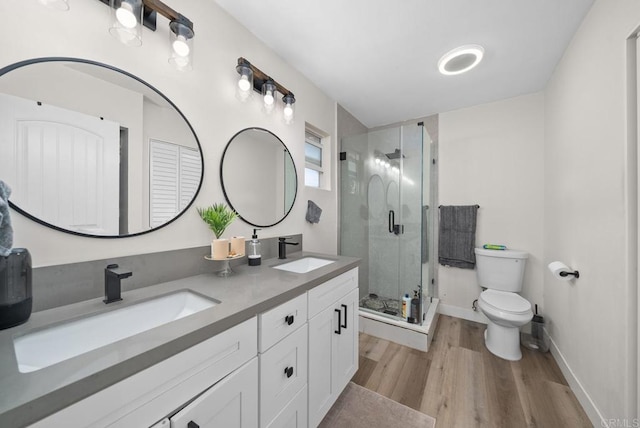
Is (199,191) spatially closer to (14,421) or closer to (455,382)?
(14,421)

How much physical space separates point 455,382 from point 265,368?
155 centimetres

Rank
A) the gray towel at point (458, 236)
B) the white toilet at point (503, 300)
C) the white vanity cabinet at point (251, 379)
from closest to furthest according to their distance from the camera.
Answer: the white vanity cabinet at point (251, 379), the white toilet at point (503, 300), the gray towel at point (458, 236)

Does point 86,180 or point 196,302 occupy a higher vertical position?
point 86,180

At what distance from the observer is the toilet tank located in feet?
7.43

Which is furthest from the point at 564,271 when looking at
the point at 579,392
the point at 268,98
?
the point at 268,98

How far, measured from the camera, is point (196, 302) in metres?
0.98

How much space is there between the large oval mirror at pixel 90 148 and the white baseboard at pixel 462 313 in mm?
2956

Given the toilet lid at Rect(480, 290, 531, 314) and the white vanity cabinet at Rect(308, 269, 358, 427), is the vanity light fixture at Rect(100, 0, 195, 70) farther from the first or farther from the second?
the toilet lid at Rect(480, 290, 531, 314)

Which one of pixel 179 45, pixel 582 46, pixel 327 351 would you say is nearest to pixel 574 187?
pixel 582 46

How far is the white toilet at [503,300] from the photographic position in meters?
1.89

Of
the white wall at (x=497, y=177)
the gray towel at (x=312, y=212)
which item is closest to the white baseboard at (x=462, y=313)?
the white wall at (x=497, y=177)

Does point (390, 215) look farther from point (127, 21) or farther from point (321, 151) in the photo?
point (127, 21)

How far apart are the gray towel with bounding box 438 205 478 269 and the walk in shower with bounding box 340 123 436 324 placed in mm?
128

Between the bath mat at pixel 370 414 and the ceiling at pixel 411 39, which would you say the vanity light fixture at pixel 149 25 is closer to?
the ceiling at pixel 411 39
